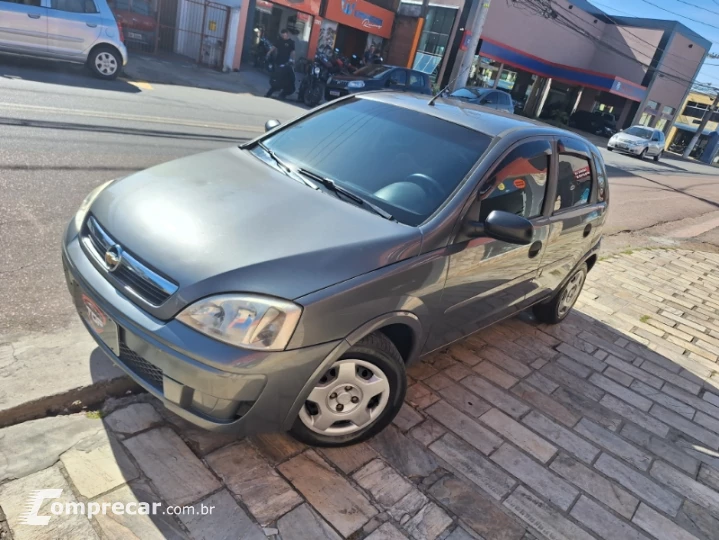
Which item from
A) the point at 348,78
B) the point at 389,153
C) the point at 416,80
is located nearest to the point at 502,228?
the point at 389,153

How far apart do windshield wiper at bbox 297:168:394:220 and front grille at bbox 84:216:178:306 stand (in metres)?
1.12

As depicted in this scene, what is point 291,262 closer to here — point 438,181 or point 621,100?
point 438,181

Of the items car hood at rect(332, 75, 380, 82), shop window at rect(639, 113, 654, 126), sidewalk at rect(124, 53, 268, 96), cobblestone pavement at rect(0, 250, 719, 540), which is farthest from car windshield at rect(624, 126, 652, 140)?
cobblestone pavement at rect(0, 250, 719, 540)

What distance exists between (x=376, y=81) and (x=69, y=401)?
1537 centimetres

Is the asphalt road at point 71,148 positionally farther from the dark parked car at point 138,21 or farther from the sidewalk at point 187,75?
the dark parked car at point 138,21

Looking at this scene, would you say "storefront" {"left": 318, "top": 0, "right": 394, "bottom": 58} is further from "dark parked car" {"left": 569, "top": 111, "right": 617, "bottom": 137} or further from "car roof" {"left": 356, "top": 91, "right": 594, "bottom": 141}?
"car roof" {"left": 356, "top": 91, "right": 594, "bottom": 141}

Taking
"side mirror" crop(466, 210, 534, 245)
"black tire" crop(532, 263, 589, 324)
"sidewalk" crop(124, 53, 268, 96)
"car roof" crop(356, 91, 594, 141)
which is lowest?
"sidewalk" crop(124, 53, 268, 96)

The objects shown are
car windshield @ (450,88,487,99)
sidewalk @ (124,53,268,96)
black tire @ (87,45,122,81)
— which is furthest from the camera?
car windshield @ (450,88,487,99)

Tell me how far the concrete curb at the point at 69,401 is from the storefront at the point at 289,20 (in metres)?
23.0

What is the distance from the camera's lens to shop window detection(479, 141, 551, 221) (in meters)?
3.12

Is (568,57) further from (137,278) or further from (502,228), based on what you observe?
(137,278)

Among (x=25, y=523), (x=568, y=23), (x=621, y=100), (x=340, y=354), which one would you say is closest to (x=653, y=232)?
(x=340, y=354)

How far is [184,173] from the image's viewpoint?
3066 mm

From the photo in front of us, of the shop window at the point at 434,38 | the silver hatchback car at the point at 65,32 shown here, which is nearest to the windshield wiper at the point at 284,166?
the silver hatchback car at the point at 65,32
